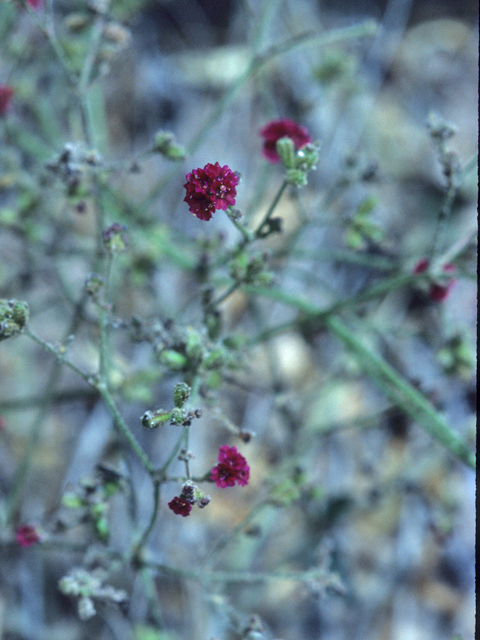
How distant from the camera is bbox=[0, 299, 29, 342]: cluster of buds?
1.46 metres

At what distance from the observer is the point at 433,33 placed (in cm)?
343

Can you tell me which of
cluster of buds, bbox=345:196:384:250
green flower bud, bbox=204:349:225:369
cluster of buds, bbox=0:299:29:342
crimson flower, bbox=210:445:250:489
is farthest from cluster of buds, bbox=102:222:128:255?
cluster of buds, bbox=345:196:384:250

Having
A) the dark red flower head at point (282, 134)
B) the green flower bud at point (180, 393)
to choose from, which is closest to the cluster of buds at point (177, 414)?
the green flower bud at point (180, 393)

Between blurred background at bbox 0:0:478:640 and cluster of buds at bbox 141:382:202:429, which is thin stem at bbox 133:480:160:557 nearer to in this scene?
blurred background at bbox 0:0:478:640

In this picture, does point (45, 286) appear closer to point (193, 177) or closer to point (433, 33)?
point (193, 177)

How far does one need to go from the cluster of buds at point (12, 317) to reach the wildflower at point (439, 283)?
4.13ft

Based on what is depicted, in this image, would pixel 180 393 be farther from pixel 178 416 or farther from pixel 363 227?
pixel 363 227

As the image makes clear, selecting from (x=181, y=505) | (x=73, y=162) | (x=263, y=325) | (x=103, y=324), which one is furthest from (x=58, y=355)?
(x=263, y=325)

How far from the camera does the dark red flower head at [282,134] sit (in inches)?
71.4

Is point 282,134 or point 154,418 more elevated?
point 282,134

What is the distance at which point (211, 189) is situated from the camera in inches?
52.9

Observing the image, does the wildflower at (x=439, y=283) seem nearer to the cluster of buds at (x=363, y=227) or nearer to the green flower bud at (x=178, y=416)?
the cluster of buds at (x=363, y=227)

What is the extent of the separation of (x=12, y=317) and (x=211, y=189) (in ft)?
1.99

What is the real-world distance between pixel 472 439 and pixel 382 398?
70 centimetres
